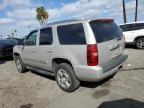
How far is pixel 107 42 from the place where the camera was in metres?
6.02

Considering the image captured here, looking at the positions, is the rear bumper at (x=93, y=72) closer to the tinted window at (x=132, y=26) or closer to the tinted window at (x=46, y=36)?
the tinted window at (x=46, y=36)

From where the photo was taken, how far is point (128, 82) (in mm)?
6973

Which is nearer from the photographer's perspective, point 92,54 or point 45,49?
point 92,54

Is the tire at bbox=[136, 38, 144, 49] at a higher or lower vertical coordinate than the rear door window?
lower

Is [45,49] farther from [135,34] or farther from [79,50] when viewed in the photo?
[135,34]

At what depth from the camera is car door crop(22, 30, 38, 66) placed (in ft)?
26.1

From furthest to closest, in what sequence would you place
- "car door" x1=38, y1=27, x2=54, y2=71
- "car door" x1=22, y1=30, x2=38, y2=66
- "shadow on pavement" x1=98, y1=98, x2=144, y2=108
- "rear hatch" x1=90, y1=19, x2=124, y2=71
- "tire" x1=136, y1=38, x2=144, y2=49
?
1. "tire" x1=136, y1=38, x2=144, y2=49
2. "car door" x1=22, y1=30, x2=38, y2=66
3. "car door" x1=38, y1=27, x2=54, y2=71
4. "rear hatch" x1=90, y1=19, x2=124, y2=71
5. "shadow on pavement" x1=98, y1=98, x2=144, y2=108

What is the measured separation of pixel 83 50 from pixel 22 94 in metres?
2.49

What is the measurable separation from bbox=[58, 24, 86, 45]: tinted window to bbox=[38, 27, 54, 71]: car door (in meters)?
0.49

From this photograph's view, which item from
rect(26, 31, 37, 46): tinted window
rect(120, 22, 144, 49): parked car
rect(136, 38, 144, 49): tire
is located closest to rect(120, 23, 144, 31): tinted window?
rect(120, 22, 144, 49): parked car

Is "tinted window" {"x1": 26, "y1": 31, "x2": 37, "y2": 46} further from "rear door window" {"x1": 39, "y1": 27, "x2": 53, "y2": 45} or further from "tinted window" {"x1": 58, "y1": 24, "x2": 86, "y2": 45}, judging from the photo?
"tinted window" {"x1": 58, "y1": 24, "x2": 86, "y2": 45}

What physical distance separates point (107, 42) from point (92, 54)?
0.63 meters

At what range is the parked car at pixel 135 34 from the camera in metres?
13.6

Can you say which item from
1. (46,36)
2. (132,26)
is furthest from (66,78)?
(132,26)
